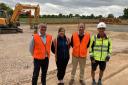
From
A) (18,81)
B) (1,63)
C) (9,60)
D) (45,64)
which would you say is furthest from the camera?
(9,60)

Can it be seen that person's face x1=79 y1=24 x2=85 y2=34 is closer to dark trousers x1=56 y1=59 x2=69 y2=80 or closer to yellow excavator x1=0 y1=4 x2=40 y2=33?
dark trousers x1=56 y1=59 x2=69 y2=80

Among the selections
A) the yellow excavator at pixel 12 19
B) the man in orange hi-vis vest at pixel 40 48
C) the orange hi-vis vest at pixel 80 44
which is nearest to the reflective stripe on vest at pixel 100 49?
the orange hi-vis vest at pixel 80 44

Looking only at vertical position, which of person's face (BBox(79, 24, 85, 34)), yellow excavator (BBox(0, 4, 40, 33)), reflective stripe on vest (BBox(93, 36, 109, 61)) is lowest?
yellow excavator (BBox(0, 4, 40, 33))

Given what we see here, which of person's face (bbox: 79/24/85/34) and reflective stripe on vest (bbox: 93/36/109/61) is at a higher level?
person's face (bbox: 79/24/85/34)

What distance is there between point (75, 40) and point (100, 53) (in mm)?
773

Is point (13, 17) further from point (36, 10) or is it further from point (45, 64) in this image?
point (45, 64)

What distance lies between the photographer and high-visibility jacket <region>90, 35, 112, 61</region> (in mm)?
8945

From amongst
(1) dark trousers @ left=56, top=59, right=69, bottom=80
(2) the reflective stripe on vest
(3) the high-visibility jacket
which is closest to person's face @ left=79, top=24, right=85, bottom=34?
(3) the high-visibility jacket

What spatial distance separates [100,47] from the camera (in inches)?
354

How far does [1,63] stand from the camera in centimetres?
1354

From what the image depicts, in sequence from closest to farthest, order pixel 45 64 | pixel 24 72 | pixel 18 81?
pixel 45 64
pixel 18 81
pixel 24 72

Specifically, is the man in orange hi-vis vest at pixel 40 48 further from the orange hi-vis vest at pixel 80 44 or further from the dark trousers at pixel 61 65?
the orange hi-vis vest at pixel 80 44

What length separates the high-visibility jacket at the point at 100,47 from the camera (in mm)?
8945

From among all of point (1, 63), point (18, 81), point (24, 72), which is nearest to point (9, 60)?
point (1, 63)
